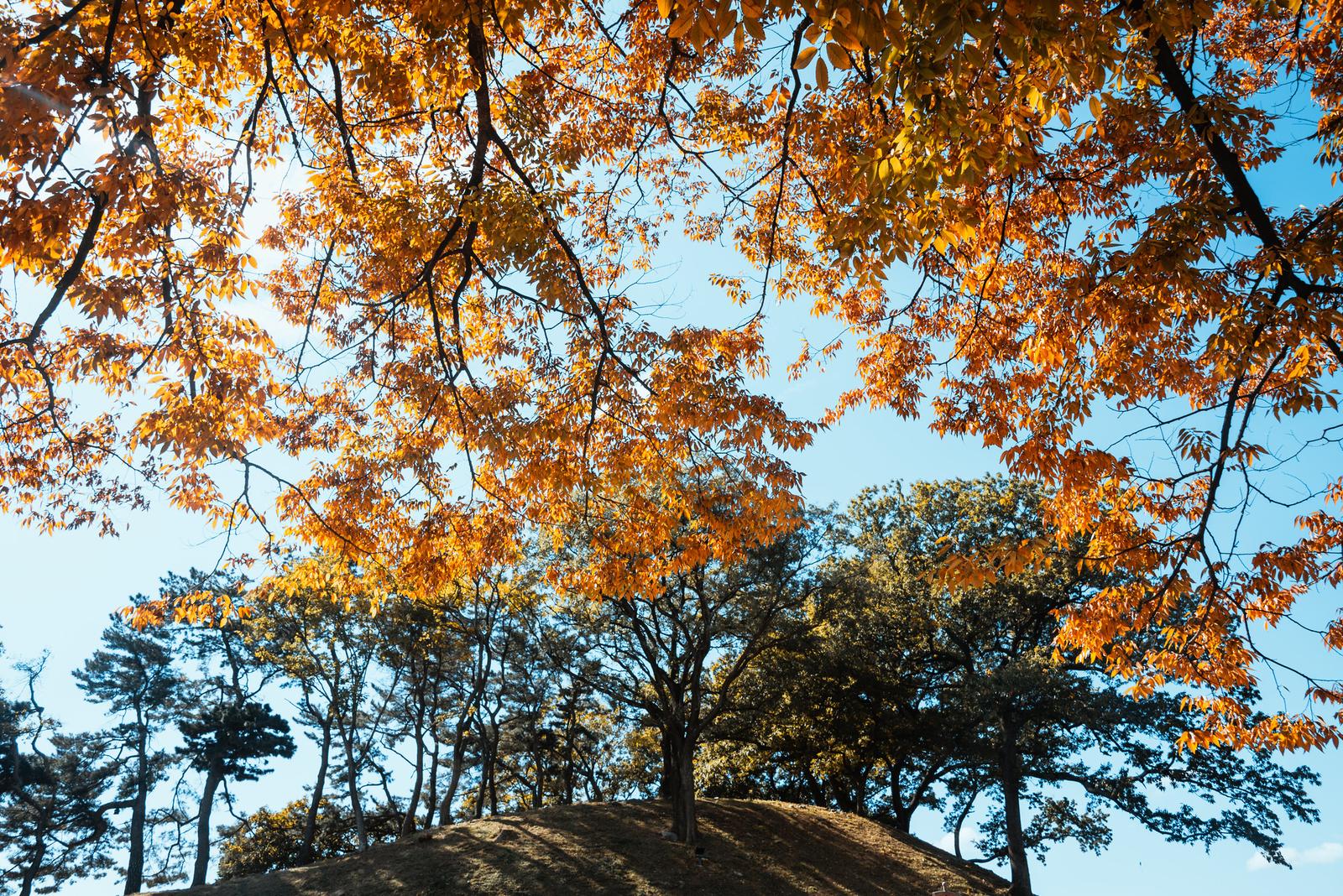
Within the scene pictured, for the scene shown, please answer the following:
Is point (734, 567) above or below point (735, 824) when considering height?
above

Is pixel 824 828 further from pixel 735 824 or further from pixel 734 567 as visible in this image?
pixel 734 567

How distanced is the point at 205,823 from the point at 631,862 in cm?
1309

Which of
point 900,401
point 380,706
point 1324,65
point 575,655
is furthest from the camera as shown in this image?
point 380,706

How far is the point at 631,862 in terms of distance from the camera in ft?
54.0

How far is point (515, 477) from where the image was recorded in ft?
23.2

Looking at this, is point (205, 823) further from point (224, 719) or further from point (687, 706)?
point (687, 706)

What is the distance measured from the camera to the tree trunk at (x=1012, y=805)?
62.7 ft

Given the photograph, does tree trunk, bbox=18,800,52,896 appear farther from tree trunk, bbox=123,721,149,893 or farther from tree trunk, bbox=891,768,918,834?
tree trunk, bbox=891,768,918,834

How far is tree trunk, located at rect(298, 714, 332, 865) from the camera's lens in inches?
831

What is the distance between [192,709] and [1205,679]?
2449 cm

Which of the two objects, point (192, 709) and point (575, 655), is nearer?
point (575, 655)

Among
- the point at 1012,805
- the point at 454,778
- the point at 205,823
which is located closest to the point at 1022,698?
the point at 1012,805

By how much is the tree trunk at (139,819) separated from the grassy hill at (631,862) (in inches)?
264

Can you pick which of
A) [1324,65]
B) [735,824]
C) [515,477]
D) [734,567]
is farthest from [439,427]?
[735,824]
